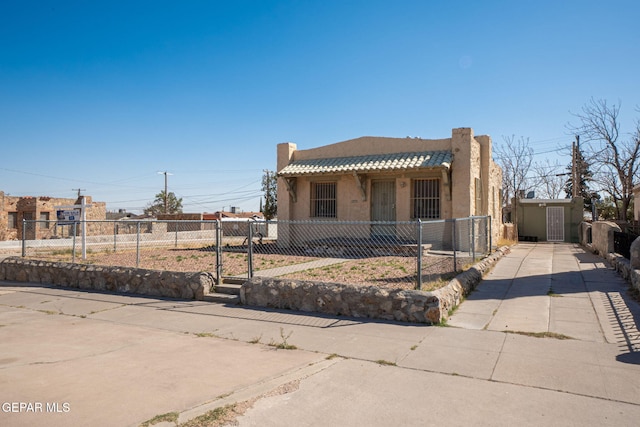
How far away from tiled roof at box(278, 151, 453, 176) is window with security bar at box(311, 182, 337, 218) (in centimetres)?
81

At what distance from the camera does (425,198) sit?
1504cm

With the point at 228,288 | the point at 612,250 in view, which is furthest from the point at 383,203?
the point at 228,288

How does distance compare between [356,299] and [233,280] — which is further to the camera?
[233,280]

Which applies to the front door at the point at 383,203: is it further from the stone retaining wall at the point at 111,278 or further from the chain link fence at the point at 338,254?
the stone retaining wall at the point at 111,278

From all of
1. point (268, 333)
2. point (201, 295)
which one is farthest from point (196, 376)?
point (201, 295)

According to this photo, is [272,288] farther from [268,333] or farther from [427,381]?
[427,381]

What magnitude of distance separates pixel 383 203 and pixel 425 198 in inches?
62.1

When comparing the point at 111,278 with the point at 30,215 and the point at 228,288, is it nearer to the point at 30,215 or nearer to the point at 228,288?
the point at 228,288

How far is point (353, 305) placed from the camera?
681 centimetres

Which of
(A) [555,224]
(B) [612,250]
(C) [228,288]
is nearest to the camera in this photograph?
(C) [228,288]

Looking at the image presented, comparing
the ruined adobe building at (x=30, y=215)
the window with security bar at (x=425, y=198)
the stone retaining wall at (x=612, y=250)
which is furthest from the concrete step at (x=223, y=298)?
the ruined adobe building at (x=30, y=215)

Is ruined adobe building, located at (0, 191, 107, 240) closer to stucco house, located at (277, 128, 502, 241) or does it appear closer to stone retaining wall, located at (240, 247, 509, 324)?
stucco house, located at (277, 128, 502, 241)

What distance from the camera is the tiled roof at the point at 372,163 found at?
46.7 feet

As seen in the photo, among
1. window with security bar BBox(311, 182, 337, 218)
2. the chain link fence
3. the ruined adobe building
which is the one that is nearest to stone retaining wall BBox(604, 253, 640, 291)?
the chain link fence
